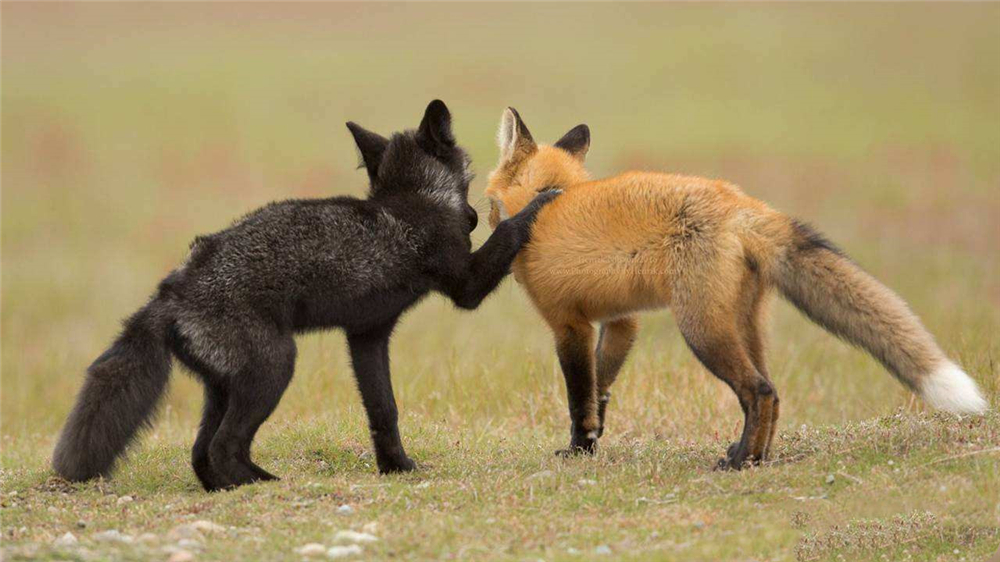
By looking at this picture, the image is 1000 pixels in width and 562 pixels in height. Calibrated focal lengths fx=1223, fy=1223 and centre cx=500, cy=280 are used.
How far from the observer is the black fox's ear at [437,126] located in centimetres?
823

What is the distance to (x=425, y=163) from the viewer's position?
819 cm

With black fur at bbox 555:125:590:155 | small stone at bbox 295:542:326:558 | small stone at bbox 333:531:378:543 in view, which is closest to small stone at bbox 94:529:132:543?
small stone at bbox 295:542:326:558

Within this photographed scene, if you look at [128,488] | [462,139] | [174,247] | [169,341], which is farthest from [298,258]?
[462,139]

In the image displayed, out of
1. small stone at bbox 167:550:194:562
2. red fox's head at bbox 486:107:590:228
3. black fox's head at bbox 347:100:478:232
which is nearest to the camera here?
small stone at bbox 167:550:194:562

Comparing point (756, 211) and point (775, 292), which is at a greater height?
point (756, 211)

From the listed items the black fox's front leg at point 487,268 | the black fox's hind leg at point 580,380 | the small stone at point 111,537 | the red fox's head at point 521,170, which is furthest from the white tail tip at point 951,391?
the small stone at point 111,537

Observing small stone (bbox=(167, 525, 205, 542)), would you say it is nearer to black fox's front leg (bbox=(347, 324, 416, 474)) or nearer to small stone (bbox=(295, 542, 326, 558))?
small stone (bbox=(295, 542, 326, 558))

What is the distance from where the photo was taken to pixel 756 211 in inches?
282

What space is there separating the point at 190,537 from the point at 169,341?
1.61 m

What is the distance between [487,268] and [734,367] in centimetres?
170

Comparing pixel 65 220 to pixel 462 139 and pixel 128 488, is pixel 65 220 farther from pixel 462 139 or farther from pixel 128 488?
pixel 128 488

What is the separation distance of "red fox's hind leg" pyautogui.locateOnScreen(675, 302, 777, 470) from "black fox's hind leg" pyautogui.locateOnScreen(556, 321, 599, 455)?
91cm

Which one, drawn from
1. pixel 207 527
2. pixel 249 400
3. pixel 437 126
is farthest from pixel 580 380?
pixel 207 527

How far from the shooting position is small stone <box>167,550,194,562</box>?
17.9 feet
